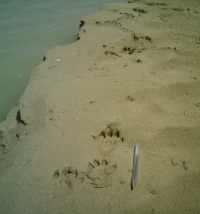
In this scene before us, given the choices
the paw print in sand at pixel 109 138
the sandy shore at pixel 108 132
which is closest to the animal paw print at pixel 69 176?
the sandy shore at pixel 108 132

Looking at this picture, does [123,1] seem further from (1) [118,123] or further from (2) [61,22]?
(1) [118,123]

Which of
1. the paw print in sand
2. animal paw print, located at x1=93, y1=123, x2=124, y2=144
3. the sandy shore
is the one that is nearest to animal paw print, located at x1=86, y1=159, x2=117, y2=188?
the sandy shore

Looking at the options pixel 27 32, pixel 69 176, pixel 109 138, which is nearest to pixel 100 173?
pixel 69 176

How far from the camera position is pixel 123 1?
5.53 metres

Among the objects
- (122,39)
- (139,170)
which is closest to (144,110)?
(139,170)

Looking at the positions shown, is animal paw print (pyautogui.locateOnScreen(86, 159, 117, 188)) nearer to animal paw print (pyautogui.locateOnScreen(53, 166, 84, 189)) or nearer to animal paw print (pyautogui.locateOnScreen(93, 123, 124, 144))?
animal paw print (pyautogui.locateOnScreen(53, 166, 84, 189))

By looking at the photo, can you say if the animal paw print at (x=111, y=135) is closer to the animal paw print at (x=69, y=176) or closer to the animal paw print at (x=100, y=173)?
the animal paw print at (x=100, y=173)

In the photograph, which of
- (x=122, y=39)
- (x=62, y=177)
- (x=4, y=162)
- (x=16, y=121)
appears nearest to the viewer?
(x=62, y=177)

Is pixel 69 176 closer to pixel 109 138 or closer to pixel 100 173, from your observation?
pixel 100 173

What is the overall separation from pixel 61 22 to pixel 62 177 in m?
3.87

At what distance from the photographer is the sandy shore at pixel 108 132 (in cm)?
162

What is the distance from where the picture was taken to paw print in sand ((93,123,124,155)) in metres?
1.94

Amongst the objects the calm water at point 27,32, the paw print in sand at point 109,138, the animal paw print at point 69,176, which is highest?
the calm water at point 27,32

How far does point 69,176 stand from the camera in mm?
1789
